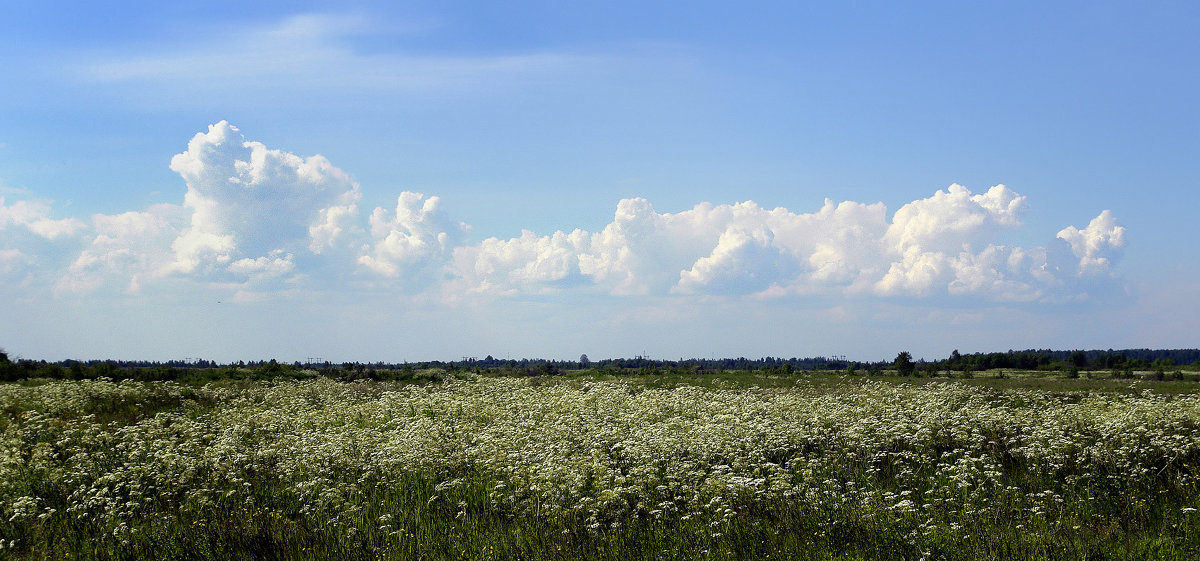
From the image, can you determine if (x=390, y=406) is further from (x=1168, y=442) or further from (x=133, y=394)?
(x=1168, y=442)

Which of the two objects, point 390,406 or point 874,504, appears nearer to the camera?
point 874,504

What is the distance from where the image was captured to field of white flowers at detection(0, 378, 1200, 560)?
9.08 meters

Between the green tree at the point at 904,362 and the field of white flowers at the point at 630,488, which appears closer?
the field of white flowers at the point at 630,488

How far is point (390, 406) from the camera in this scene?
2203 centimetres

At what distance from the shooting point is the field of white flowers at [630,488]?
29.8 ft

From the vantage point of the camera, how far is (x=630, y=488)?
9.88 metres

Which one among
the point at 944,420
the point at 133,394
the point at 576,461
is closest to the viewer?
the point at 576,461

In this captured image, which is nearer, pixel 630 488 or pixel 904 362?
pixel 630 488

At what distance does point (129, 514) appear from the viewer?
10.9 m

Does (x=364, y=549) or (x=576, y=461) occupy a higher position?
(x=576, y=461)

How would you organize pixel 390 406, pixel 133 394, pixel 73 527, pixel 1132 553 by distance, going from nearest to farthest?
1. pixel 1132 553
2. pixel 73 527
3. pixel 390 406
4. pixel 133 394

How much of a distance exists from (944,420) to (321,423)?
14.7 metres

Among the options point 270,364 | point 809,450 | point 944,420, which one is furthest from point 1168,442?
point 270,364

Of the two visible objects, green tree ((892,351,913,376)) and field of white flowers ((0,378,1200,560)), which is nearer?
field of white flowers ((0,378,1200,560))
